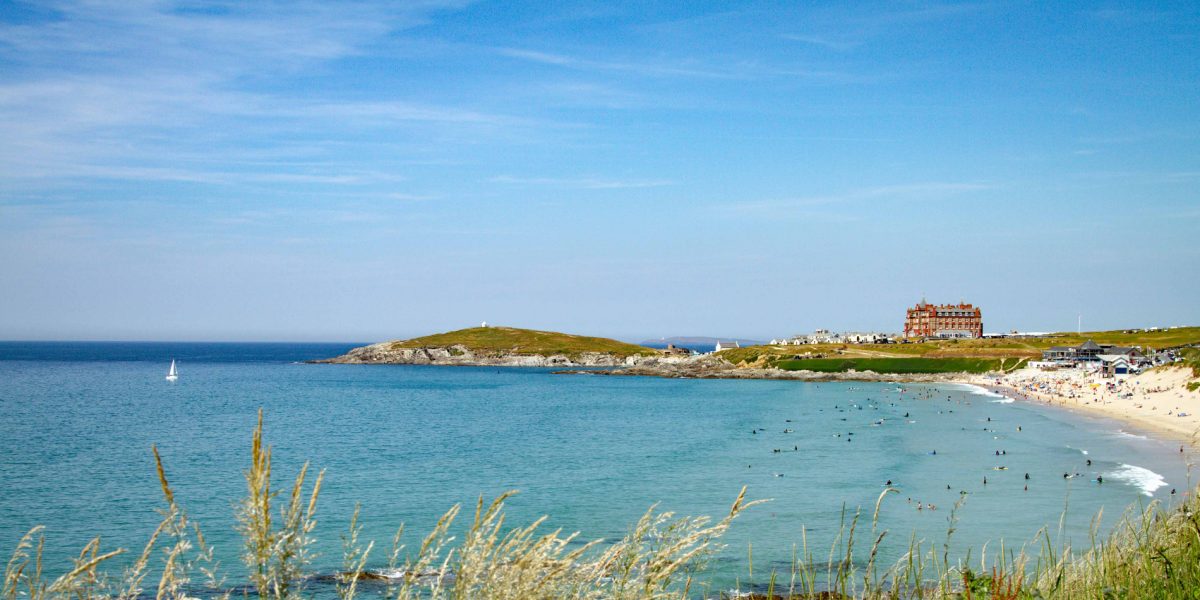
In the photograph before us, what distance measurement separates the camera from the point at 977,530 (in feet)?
99.9

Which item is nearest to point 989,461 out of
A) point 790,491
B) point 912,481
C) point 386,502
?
point 912,481

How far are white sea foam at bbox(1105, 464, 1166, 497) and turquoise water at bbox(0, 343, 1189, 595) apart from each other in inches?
6.7

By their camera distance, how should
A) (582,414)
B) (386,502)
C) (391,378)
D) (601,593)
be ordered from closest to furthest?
1. (601,593)
2. (386,502)
3. (582,414)
4. (391,378)

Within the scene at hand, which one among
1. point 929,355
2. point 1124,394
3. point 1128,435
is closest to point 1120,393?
point 1124,394

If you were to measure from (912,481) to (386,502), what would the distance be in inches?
1027

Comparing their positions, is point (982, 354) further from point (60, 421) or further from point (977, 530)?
point (60, 421)

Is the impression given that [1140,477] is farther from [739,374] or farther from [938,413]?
[739,374]

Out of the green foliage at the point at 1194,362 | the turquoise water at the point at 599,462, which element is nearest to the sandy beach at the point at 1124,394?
the green foliage at the point at 1194,362

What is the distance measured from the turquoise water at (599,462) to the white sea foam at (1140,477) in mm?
171

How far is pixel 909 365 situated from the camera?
134 metres

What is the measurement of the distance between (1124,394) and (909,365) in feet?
163

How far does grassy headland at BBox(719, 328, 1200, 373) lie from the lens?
13188 cm

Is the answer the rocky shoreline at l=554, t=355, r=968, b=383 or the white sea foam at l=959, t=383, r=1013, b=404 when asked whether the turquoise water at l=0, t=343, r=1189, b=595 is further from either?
the rocky shoreline at l=554, t=355, r=968, b=383

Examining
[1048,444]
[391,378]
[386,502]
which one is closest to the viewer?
[386,502]
